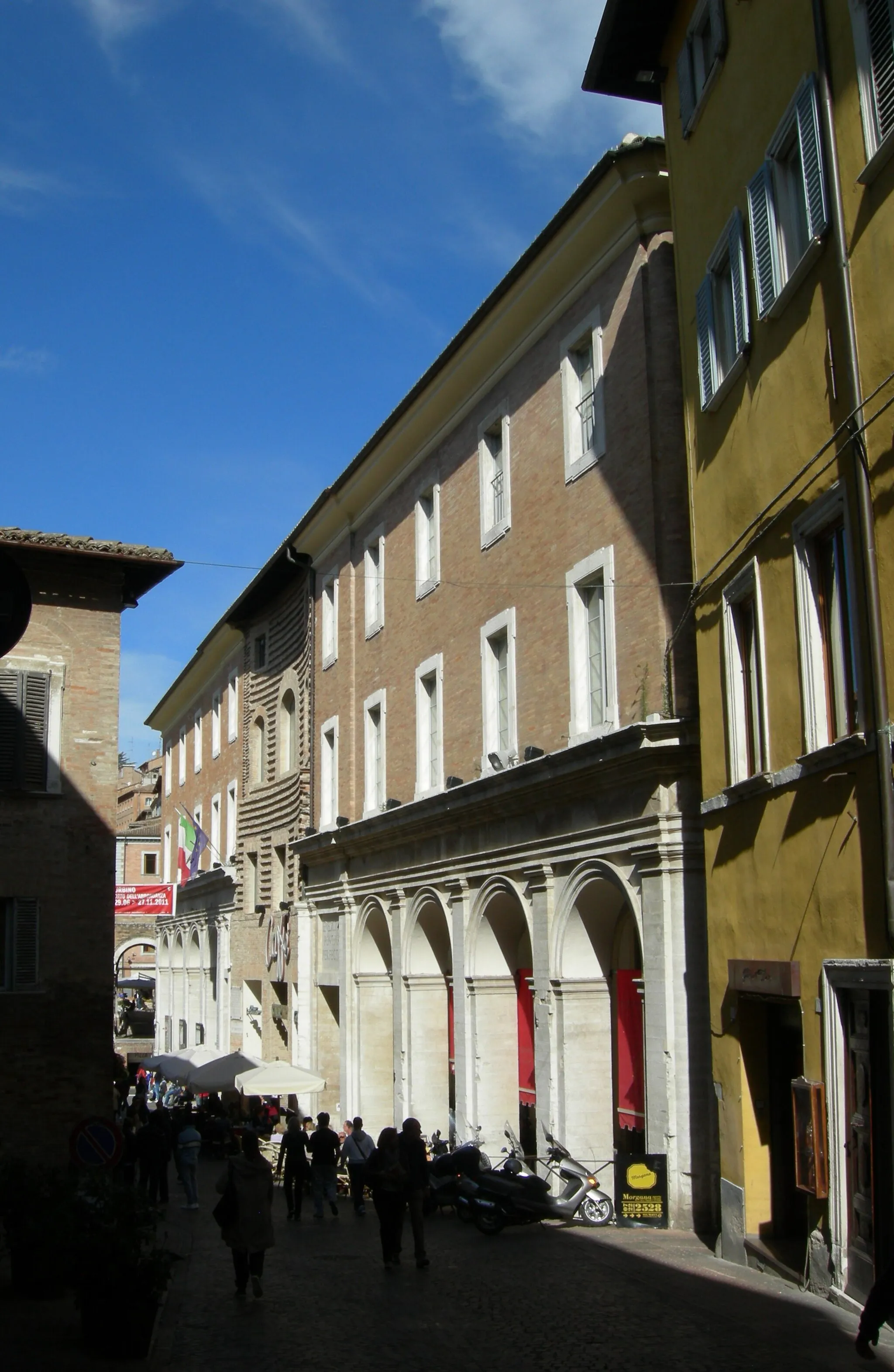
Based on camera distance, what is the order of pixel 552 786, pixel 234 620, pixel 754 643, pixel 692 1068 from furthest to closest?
1. pixel 234 620
2. pixel 552 786
3. pixel 692 1068
4. pixel 754 643

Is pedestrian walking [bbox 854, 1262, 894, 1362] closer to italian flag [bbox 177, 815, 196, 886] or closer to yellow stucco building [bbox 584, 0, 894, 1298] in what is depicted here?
yellow stucco building [bbox 584, 0, 894, 1298]

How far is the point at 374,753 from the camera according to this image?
28.9 meters

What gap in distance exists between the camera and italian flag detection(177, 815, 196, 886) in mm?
43281

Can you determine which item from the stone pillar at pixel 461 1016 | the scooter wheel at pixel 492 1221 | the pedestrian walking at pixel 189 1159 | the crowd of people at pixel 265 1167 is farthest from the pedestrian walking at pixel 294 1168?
the scooter wheel at pixel 492 1221

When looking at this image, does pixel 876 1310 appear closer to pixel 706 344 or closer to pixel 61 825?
pixel 706 344

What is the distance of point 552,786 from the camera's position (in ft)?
63.6

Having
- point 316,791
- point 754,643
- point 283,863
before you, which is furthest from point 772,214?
point 283,863

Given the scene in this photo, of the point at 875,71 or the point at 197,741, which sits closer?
the point at 875,71

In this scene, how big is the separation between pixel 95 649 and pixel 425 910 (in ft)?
25.8

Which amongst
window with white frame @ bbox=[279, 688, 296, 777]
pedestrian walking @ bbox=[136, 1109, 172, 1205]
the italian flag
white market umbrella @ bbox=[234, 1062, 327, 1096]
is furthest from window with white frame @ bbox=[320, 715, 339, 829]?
the italian flag

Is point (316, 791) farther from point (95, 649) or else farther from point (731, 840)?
point (731, 840)

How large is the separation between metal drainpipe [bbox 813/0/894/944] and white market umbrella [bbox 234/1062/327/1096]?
17830 mm

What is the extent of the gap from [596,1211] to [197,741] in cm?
3309

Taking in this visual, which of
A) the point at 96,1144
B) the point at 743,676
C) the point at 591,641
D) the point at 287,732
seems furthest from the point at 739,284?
the point at 287,732
